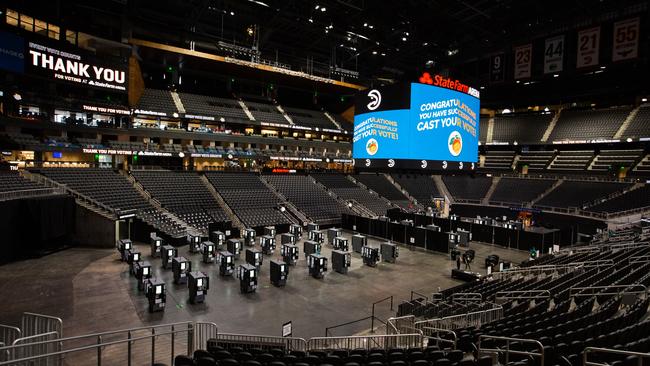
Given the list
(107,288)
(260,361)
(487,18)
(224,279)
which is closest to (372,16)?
(487,18)

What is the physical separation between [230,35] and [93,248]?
29.1 metres

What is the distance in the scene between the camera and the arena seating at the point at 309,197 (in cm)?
3644

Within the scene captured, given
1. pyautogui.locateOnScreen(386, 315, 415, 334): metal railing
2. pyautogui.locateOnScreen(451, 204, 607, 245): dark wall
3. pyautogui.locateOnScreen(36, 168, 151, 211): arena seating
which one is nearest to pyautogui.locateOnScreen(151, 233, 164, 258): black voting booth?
pyautogui.locateOnScreen(36, 168, 151, 211): arena seating

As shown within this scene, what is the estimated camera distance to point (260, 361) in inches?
280

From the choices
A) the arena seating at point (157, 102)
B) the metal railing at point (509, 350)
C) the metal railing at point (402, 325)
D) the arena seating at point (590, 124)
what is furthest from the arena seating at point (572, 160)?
the arena seating at point (157, 102)

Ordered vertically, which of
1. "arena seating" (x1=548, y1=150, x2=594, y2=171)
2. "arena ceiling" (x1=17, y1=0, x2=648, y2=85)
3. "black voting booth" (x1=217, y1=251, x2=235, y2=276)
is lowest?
"black voting booth" (x1=217, y1=251, x2=235, y2=276)

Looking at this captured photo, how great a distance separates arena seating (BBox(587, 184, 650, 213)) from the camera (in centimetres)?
3366

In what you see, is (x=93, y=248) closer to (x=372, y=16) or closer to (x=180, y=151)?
(x=180, y=151)

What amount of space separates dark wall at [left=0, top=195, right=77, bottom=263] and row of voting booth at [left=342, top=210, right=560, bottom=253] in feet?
72.2

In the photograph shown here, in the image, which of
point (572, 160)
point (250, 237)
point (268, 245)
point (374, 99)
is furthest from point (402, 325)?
point (572, 160)

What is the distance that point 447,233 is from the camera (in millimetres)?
25219

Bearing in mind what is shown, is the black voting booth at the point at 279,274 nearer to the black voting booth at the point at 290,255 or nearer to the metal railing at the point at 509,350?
the black voting booth at the point at 290,255

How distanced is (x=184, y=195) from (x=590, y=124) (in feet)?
166

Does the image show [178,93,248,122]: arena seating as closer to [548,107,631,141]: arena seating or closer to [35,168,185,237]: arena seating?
[35,168,185,237]: arena seating
